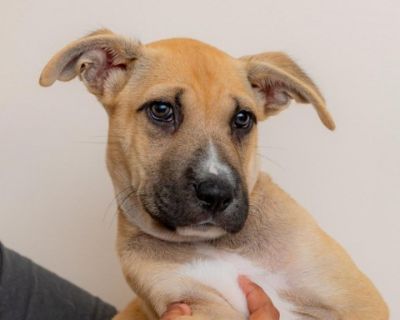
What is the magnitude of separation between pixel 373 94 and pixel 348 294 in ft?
4.21

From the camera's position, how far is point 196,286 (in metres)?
2.28

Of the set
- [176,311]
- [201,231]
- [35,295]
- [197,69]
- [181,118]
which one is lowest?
[35,295]

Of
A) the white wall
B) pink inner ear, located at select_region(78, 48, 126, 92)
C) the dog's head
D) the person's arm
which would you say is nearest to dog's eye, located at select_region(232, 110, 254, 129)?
the dog's head

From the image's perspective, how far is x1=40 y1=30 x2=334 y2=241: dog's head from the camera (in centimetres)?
212

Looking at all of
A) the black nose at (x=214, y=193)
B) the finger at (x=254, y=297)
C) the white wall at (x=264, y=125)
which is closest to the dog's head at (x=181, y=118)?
the black nose at (x=214, y=193)

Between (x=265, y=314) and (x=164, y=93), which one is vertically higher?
(x=164, y=93)

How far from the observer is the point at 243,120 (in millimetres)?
2414

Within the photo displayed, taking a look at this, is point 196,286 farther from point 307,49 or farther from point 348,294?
point 307,49

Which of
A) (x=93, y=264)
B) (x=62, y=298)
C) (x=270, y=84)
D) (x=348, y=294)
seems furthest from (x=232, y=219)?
(x=93, y=264)

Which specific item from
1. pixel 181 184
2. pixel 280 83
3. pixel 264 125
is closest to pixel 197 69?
pixel 280 83

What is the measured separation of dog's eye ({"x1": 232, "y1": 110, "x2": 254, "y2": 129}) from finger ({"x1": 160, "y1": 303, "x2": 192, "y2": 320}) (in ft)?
2.23

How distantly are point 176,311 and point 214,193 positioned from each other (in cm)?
47

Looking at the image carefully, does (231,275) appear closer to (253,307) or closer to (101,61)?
(253,307)

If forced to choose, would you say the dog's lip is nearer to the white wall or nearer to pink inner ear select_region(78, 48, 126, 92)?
pink inner ear select_region(78, 48, 126, 92)
